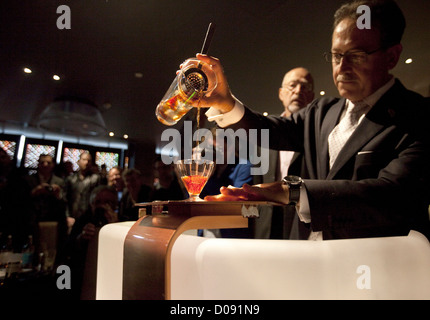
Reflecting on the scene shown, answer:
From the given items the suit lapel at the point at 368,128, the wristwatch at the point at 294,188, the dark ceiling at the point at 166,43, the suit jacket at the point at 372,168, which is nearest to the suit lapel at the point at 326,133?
the suit jacket at the point at 372,168

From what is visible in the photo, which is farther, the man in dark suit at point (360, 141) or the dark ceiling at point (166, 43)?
the dark ceiling at point (166, 43)

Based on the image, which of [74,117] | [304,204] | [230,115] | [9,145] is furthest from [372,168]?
[9,145]

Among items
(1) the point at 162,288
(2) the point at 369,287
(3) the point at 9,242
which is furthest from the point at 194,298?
(3) the point at 9,242

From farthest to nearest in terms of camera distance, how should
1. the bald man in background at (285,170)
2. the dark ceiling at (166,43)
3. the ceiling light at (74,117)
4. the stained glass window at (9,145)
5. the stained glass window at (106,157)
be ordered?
the stained glass window at (9,145) → the stained glass window at (106,157) → the ceiling light at (74,117) → the dark ceiling at (166,43) → the bald man in background at (285,170)

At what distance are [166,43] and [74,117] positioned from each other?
11.0ft

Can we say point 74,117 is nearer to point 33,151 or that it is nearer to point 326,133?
point 33,151

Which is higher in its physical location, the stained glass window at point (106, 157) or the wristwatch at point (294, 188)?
the stained glass window at point (106, 157)

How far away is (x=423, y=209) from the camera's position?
1104 mm

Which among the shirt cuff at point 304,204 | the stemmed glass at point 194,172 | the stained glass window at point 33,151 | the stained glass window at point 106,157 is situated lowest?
the shirt cuff at point 304,204

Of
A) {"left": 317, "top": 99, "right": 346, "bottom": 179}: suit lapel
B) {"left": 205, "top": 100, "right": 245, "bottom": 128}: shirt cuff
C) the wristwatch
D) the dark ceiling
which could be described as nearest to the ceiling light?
the dark ceiling

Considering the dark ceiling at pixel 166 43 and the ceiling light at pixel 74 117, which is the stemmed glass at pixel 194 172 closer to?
the dark ceiling at pixel 166 43

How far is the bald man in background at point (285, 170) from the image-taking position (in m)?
1.68

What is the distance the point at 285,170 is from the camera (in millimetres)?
2053

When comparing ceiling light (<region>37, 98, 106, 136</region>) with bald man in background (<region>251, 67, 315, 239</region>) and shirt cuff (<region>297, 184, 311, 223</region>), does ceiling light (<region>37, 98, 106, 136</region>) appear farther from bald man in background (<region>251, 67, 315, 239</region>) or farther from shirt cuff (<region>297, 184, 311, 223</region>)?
shirt cuff (<region>297, 184, 311, 223</region>)
